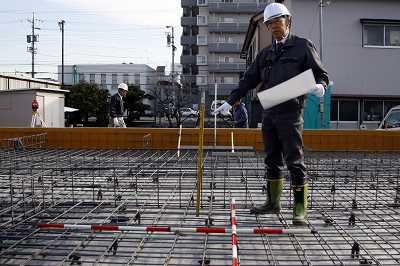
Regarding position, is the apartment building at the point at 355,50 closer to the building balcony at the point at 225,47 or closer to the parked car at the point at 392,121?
the parked car at the point at 392,121

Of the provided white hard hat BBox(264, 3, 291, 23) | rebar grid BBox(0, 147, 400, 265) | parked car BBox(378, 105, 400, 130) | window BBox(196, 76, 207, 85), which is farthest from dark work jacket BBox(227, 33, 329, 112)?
window BBox(196, 76, 207, 85)

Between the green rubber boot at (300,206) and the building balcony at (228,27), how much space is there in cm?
3640

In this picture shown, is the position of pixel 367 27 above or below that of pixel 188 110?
above

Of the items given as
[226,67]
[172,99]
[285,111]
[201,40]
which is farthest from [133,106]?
[285,111]

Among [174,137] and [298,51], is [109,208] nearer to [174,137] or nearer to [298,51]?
[298,51]

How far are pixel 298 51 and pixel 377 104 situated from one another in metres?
15.5

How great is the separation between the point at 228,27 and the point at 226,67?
379 centimetres

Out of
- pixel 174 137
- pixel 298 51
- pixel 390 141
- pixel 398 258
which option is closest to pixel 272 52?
pixel 298 51

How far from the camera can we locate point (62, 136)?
6.87 m

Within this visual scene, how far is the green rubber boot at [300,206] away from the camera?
2636 millimetres

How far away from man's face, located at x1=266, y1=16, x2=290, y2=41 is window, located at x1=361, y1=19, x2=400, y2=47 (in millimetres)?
15164

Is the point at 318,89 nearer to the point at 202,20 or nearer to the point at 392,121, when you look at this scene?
the point at 392,121

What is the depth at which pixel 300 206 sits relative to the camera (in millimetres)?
2689

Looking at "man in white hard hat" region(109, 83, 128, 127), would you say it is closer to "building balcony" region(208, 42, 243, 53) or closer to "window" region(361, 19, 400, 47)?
"window" region(361, 19, 400, 47)
